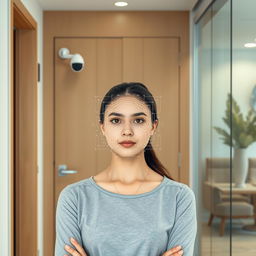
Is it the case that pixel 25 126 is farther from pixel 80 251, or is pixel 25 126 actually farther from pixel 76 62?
pixel 80 251

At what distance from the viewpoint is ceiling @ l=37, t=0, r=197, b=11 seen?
3.68 meters

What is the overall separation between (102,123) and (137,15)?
298cm

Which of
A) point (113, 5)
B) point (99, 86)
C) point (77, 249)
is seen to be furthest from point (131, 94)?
point (99, 86)

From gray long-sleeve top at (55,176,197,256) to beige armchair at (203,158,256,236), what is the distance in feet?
3.94

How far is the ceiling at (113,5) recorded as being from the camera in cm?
368

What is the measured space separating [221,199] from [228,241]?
11.3 inches

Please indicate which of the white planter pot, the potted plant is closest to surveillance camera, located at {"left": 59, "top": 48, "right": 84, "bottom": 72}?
the potted plant

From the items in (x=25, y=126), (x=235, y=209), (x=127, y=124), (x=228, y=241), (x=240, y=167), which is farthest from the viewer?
(x=25, y=126)

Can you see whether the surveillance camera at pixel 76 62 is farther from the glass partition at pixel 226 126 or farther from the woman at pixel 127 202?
the woman at pixel 127 202

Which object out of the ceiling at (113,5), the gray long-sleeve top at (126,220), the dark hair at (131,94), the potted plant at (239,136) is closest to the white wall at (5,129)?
the ceiling at (113,5)

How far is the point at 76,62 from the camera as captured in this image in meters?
3.89

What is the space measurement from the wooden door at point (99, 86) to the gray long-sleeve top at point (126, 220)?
9.14 ft

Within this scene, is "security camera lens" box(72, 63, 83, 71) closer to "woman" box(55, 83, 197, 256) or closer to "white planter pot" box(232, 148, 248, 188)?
"white planter pot" box(232, 148, 248, 188)
